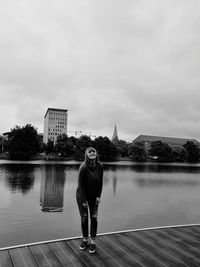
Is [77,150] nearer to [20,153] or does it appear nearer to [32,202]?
[20,153]

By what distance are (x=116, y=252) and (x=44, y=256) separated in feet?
5.10

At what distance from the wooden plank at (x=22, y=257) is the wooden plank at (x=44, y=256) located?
0.33 ft

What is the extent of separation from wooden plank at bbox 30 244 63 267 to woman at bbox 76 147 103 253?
732 mm

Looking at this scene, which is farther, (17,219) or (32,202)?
(32,202)

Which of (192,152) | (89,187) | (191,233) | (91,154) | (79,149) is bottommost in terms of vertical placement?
(191,233)

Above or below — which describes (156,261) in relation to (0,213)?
above

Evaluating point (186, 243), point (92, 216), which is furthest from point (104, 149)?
point (92, 216)

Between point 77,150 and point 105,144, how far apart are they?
434 inches

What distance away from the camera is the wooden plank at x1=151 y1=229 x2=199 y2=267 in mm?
4926

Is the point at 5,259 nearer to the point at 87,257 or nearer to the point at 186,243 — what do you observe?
the point at 87,257

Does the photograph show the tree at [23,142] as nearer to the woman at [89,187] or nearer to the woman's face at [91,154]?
the woman at [89,187]

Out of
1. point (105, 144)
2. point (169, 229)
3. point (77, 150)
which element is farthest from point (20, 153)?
point (169, 229)

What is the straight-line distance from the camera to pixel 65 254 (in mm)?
5047

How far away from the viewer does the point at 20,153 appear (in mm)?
80438
